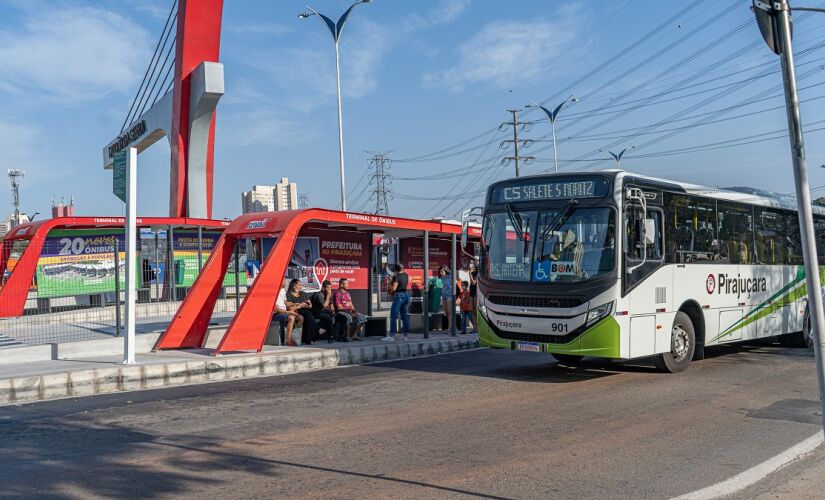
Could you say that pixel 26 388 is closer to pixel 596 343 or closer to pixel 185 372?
pixel 185 372

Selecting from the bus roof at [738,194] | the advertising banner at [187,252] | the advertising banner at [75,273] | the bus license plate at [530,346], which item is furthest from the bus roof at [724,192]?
the advertising banner at [187,252]

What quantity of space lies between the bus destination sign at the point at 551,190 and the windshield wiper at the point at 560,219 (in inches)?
6.4

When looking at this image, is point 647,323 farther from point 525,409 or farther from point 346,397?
point 346,397

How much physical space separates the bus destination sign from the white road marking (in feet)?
15.3

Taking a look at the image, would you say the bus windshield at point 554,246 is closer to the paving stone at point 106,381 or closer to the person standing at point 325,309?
the person standing at point 325,309

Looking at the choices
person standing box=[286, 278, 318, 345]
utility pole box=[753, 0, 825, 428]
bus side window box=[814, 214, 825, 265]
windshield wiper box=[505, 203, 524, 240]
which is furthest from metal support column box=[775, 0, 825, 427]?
bus side window box=[814, 214, 825, 265]

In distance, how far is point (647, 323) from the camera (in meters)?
10.9

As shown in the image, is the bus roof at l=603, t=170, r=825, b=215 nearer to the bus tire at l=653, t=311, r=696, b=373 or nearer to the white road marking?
the bus tire at l=653, t=311, r=696, b=373

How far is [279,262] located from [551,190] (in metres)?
5.21

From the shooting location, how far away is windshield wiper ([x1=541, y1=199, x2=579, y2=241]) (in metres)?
10.8

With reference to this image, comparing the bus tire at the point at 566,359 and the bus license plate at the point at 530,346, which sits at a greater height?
the bus license plate at the point at 530,346

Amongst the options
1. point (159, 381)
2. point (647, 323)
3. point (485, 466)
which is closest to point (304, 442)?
point (485, 466)

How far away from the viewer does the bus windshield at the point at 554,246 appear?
10500 mm

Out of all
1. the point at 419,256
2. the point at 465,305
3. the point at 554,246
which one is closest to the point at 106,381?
the point at 554,246
